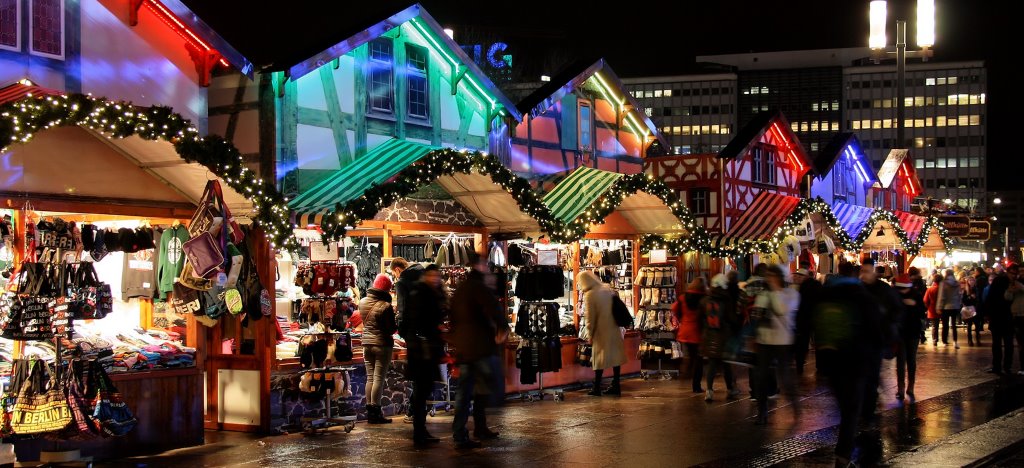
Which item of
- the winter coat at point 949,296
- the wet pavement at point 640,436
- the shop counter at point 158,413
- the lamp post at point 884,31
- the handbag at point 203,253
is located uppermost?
the lamp post at point 884,31

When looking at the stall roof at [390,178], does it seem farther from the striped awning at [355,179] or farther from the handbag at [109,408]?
the handbag at [109,408]

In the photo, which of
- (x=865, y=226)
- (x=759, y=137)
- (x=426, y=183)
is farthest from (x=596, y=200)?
(x=865, y=226)

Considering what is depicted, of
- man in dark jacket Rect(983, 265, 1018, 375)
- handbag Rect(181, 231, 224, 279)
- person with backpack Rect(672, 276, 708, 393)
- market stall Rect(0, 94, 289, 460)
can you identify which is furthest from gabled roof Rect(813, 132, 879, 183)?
handbag Rect(181, 231, 224, 279)

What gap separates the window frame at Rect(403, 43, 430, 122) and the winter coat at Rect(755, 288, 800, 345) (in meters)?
5.57

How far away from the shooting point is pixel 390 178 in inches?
481

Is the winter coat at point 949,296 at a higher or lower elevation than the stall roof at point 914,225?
→ lower

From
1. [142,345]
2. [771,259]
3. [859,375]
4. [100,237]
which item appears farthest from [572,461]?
[771,259]

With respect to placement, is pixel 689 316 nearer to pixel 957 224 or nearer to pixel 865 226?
pixel 865 226

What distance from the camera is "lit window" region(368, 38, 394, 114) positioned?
14.0 m

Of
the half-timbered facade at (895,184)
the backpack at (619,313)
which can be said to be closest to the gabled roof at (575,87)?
the backpack at (619,313)

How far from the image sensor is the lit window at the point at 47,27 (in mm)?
10266

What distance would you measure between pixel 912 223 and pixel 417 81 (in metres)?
20.6

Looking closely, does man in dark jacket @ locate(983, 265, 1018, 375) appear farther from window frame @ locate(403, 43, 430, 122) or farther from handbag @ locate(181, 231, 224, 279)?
handbag @ locate(181, 231, 224, 279)

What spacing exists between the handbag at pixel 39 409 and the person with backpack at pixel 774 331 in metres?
6.87
